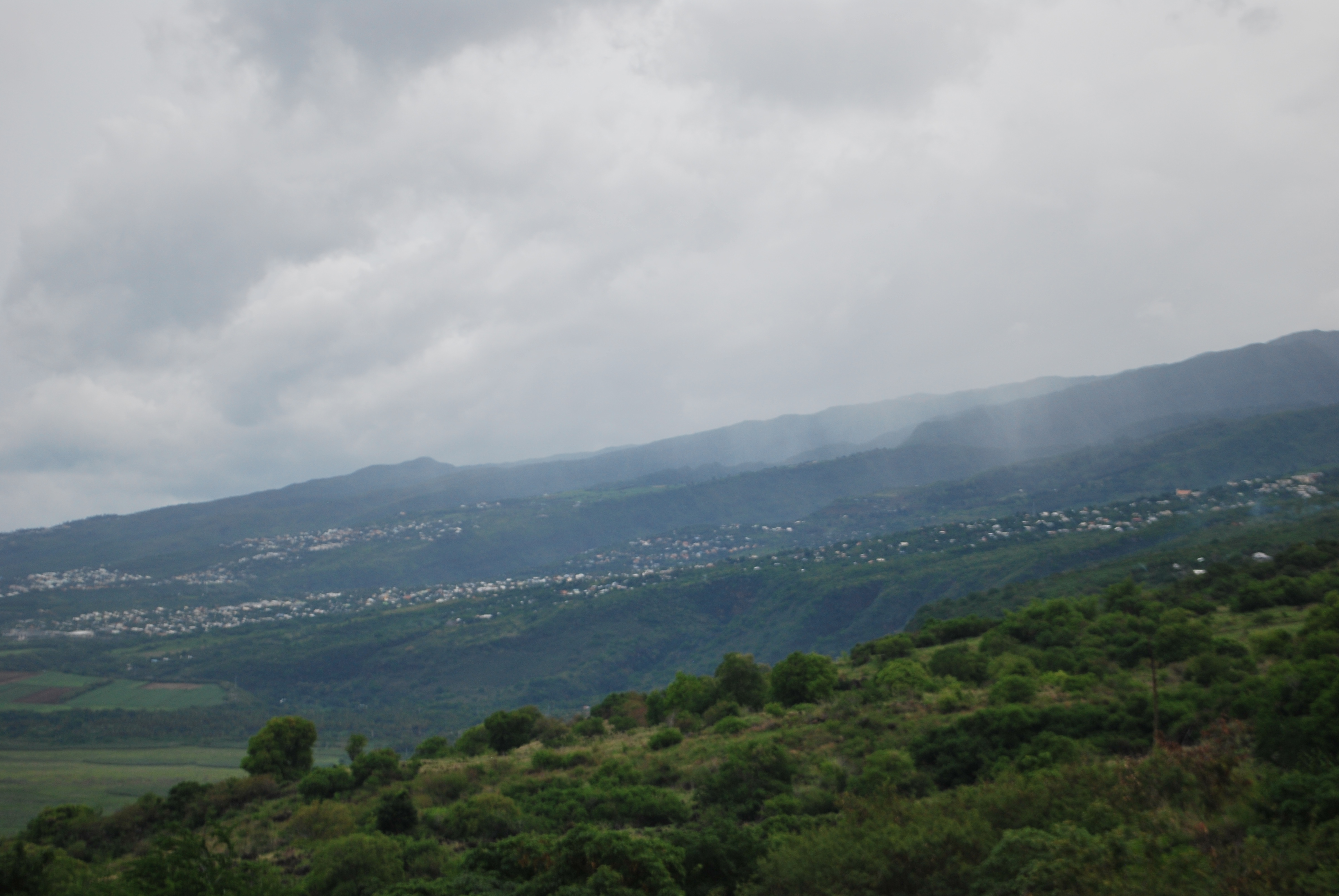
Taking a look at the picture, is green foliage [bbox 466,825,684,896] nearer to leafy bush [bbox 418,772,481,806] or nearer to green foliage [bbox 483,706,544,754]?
leafy bush [bbox 418,772,481,806]

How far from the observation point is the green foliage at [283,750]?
36719 mm

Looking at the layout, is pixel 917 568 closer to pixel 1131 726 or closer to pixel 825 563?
pixel 825 563

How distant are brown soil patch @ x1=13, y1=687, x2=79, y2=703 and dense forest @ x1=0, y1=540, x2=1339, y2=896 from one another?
107m

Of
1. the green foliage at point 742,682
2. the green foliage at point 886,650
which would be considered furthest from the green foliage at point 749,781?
the green foliage at point 886,650

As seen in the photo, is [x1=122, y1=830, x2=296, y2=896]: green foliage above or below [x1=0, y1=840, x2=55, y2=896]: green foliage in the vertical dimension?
above

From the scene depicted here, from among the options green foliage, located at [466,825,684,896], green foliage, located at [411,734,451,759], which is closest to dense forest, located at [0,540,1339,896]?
green foliage, located at [466,825,684,896]

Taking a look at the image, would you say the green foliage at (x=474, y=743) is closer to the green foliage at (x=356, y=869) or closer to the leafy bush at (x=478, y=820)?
the leafy bush at (x=478, y=820)

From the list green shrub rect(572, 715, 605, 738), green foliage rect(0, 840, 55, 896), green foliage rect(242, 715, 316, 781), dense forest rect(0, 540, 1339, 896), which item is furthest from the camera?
green shrub rect(572, 715, 605, 738)

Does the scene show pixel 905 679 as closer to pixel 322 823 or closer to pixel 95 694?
pixel 322 823

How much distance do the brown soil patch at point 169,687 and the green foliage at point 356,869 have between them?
5110 inches

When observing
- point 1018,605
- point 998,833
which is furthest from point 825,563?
point 998,833

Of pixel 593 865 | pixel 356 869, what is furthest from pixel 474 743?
pixel 593 865

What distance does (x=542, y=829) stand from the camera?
2245 centimetres

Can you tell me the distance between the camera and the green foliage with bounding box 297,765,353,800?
1196 inches
